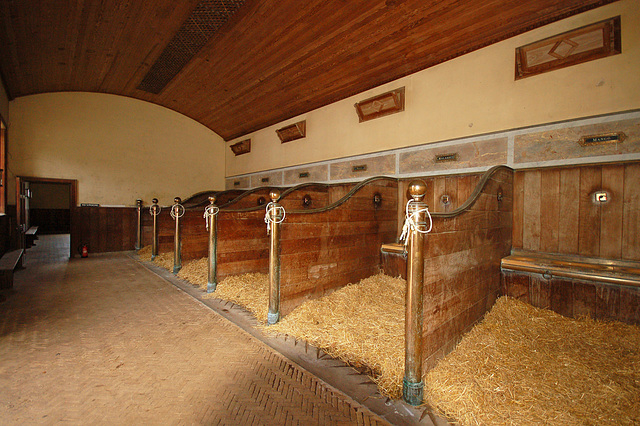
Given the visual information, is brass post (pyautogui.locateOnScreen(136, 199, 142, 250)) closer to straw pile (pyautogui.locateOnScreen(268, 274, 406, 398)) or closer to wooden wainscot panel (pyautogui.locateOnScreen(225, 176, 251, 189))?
wooden wainscot panel (pyautogui.locateOnScreen(225, 176, 251, 189))

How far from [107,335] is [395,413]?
2051 millimetres

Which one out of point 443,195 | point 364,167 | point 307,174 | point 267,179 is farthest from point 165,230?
point 443,195

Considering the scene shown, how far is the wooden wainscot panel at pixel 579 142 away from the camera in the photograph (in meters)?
2.17

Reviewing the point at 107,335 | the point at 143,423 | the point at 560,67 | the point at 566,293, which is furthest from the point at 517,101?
the point at 107,335

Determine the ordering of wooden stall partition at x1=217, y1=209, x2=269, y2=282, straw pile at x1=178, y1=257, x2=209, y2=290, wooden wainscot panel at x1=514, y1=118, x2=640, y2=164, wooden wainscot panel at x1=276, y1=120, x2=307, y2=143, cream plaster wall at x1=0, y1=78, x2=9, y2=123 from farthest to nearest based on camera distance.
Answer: wooden wainscot panel at x1=276, y1=120, x2=307, y2=143
cream plaster wall at x1=0, y1=78, x2=9, y2=123
straw pile at x1=178, y1=257, x2=209, y2=290
wooden stall partition at x1=217, y1=209, x2=269, y2=282
wooden wainscot panel at x1=514, y1=118, x2=640, y2=164

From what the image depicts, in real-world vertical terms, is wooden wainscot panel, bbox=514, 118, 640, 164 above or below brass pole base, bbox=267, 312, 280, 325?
above

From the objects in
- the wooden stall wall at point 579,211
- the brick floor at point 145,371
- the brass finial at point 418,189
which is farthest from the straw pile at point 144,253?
the wooden stall wall at point 579,211

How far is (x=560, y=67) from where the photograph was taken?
2482mm

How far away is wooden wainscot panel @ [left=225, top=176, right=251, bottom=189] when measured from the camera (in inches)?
267

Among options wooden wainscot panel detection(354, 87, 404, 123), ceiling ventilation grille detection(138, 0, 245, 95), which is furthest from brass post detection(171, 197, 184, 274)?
wooden wainscot panel detection(354, 87, 404, 123)

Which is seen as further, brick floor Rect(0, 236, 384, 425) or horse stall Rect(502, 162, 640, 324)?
horse stall Rect(502, 162, 640, 324)

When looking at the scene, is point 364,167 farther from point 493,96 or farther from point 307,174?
point 493,96

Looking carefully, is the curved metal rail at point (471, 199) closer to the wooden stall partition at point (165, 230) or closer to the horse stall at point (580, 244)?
the horse stall at point (580, 244)

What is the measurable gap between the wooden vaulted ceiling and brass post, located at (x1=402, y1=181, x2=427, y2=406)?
2.23 metres
